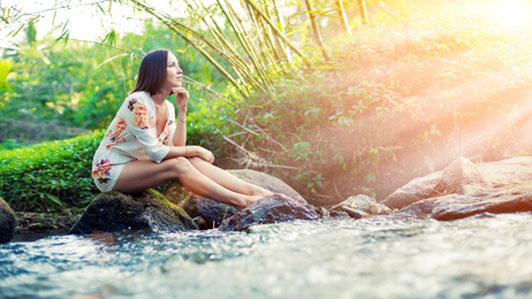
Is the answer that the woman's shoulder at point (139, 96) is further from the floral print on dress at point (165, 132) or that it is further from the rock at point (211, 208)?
the rock at point (211, 208)

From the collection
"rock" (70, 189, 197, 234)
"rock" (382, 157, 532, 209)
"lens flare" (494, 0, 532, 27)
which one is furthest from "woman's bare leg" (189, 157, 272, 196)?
"lens flare" (494, 0, 532, 27)

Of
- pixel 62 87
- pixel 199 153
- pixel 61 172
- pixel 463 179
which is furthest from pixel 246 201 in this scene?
pixel 62 87

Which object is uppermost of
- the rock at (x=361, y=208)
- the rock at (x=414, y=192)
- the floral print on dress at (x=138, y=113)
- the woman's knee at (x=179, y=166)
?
the floral print on dress at (x=138, y=113)

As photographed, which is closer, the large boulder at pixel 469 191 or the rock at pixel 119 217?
the large boulder at pixel 469 191

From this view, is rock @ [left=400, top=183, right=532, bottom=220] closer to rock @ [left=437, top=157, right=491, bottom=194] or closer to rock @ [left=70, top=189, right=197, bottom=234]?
rock @ [left=437, top=157, right=491, bottom=194]

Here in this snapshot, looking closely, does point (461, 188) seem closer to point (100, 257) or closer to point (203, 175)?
point (203, 175)

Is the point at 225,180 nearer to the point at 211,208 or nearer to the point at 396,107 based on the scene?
the point at 211,208

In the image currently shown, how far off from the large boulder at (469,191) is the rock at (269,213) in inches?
29.8

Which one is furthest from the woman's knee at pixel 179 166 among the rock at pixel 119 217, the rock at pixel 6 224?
the rock at pixel 6 224

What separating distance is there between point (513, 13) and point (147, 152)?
16.0ft

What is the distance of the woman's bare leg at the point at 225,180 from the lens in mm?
3531

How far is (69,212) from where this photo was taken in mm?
4336

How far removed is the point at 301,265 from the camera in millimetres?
1565

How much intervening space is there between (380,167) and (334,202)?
594mm
